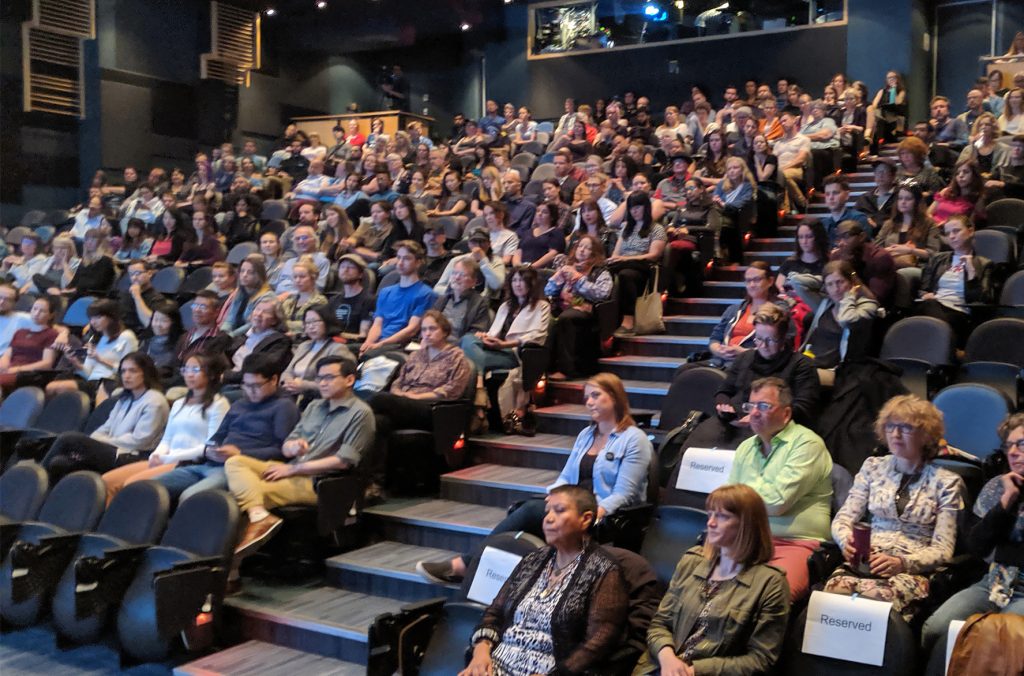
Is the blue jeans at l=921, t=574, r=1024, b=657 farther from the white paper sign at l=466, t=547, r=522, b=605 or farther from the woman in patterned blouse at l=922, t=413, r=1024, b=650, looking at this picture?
the white paper sign at l=466, t=547, r=522, b=605

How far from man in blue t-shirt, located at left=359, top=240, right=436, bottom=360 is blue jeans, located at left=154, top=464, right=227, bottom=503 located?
1.52m

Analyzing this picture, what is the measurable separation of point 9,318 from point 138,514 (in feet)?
11.1

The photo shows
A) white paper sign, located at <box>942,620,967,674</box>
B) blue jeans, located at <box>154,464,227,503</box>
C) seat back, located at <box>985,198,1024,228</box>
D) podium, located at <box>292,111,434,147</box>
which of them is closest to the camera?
white paper sign, located at <box>942,620,967,674</box>

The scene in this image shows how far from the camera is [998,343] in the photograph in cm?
465

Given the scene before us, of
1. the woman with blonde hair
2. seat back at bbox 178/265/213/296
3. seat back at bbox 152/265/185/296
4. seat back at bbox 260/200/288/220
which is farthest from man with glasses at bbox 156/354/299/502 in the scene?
seat back at bbox 260/200/288/220

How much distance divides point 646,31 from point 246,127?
5981 mm

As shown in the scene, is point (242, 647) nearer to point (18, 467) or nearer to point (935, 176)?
point (18, 467)

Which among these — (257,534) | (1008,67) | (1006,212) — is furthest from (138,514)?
(1008,67)

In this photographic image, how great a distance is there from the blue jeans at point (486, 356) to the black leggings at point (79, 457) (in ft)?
5.78

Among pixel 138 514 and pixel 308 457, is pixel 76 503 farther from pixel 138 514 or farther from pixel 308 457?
pixel 308 457

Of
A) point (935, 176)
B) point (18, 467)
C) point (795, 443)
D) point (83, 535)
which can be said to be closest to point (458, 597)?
point (795, 443)

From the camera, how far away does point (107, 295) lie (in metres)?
8.14

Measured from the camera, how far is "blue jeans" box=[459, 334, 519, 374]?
5438 mm

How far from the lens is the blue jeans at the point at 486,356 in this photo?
5438 millimetres
